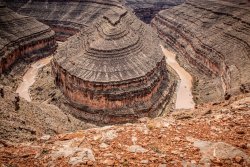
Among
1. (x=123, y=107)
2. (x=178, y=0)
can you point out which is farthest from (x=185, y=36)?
(x=178, y=0)

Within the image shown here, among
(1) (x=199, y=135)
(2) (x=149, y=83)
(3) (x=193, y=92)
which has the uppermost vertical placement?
(1) (x=199, y=135)

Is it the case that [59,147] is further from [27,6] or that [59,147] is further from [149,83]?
[27,6]

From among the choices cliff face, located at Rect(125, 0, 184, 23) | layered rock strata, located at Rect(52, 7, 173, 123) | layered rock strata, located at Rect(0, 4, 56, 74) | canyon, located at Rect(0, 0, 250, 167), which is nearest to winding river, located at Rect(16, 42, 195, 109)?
canyon, located at Rect(0, 0, 250, 167)

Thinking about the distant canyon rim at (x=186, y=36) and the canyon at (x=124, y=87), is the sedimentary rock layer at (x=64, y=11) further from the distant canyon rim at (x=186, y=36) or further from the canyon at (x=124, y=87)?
the canyon at (x=124, y=87)

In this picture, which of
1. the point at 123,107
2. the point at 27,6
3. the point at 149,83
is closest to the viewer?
the point at 123,107

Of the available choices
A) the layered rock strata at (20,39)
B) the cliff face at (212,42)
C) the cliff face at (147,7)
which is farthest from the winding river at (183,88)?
the cliff face at (147,7)

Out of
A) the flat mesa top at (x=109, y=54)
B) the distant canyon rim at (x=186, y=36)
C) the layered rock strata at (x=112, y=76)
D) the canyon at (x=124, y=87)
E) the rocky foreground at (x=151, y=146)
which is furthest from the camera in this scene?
the distant canyon rim at (x=186, y=36)

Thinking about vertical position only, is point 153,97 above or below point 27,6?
below
